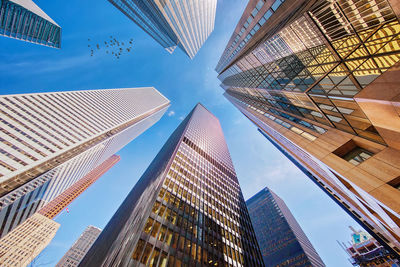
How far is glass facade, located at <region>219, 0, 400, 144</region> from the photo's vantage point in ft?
31.1

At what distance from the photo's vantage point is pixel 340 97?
44.4 feet

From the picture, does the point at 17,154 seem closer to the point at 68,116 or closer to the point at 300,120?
the point at 68,116

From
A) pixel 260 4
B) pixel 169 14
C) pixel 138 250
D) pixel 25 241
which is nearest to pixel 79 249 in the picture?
pixel 25 241

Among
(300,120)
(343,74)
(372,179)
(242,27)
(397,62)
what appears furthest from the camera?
(242,27)

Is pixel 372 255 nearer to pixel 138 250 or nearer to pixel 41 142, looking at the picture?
pixel 138 250

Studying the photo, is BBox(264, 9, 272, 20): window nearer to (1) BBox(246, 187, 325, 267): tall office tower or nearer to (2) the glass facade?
(2) the glass facade

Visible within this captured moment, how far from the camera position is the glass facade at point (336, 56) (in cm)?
949

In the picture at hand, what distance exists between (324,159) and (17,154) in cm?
6405

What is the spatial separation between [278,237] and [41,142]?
125977 millimetres

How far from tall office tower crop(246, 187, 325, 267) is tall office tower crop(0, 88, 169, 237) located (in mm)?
111129

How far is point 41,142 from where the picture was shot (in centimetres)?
4600

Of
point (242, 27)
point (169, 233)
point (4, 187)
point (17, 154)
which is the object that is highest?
point (242, 27)

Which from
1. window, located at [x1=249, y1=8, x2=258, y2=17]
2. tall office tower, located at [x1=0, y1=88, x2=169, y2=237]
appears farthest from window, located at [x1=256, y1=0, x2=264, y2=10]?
tall office tower, located at [x1=0, y1=88, x2=169, y2=237]

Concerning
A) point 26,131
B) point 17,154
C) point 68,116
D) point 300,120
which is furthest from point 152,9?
point 300,120
